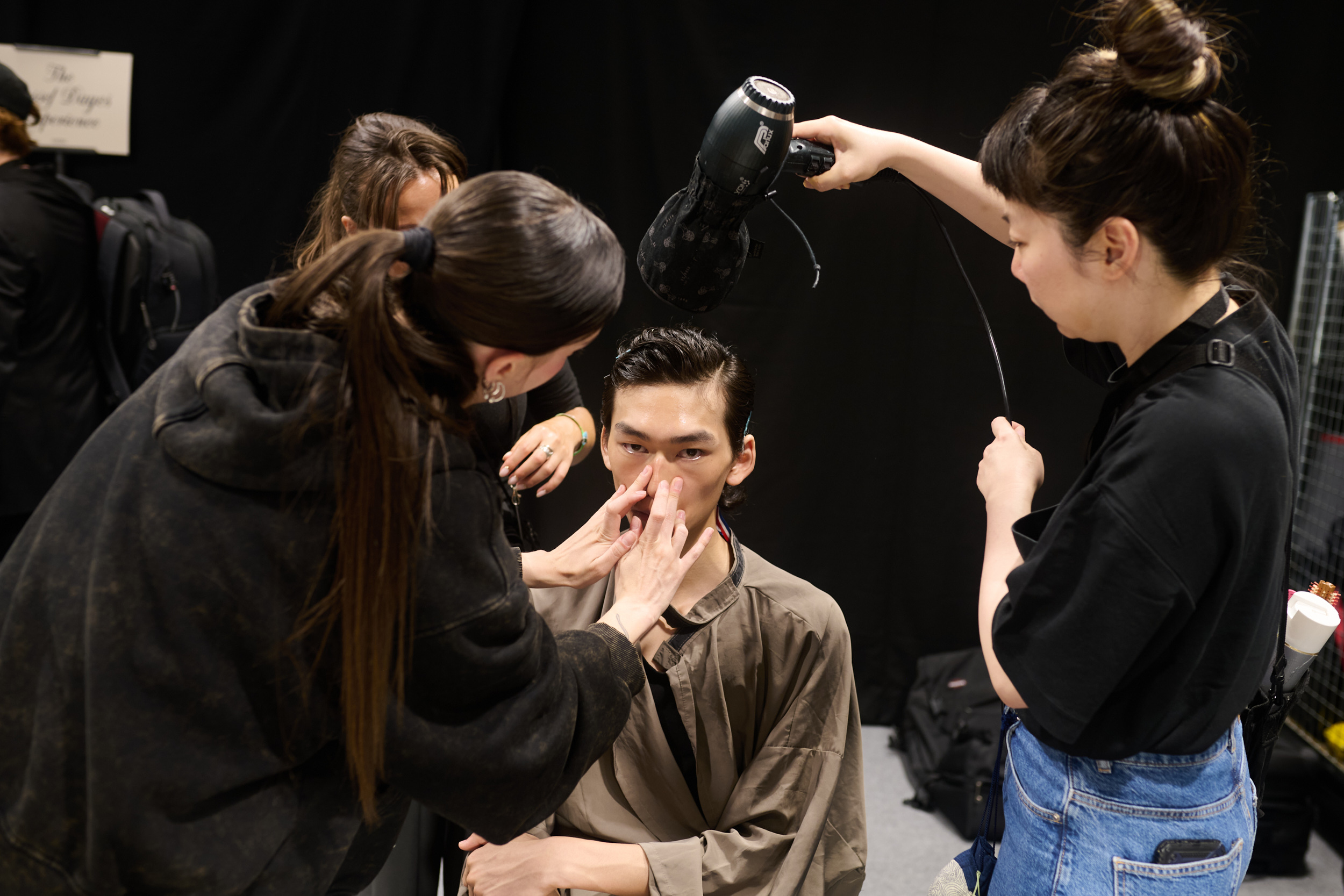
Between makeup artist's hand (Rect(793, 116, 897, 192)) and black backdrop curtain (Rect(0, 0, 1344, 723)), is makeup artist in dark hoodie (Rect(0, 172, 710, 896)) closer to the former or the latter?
makeup artist's hand (Rect(793, 116, 897, 192))

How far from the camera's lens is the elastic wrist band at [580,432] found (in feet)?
5.93

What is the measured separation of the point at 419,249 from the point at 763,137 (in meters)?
0.44

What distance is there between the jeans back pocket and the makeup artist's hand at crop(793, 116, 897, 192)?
2.83ft

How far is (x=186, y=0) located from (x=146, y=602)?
2834 millimetres

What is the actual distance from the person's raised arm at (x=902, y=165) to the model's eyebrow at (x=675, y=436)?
1.32 ft

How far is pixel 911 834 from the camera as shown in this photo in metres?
2.60

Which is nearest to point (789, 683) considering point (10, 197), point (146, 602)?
point (146, 602)

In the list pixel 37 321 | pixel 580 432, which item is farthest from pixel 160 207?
pixel 580 432

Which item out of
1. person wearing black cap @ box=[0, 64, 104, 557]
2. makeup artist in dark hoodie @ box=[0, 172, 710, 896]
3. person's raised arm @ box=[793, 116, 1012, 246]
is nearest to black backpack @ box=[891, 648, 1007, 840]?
person's raised arm @ box=[793, 116, 1012, 246]

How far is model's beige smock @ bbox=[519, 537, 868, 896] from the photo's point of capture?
140cm

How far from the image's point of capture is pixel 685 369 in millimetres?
1528

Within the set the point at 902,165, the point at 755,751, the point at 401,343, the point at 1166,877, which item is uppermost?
the point at 902,165

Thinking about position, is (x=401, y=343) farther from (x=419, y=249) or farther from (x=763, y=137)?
(x=763, y=137)

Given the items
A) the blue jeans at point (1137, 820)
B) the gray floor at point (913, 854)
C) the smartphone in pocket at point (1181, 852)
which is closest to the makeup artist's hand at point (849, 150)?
the blue jeans at point (1137, 820)
